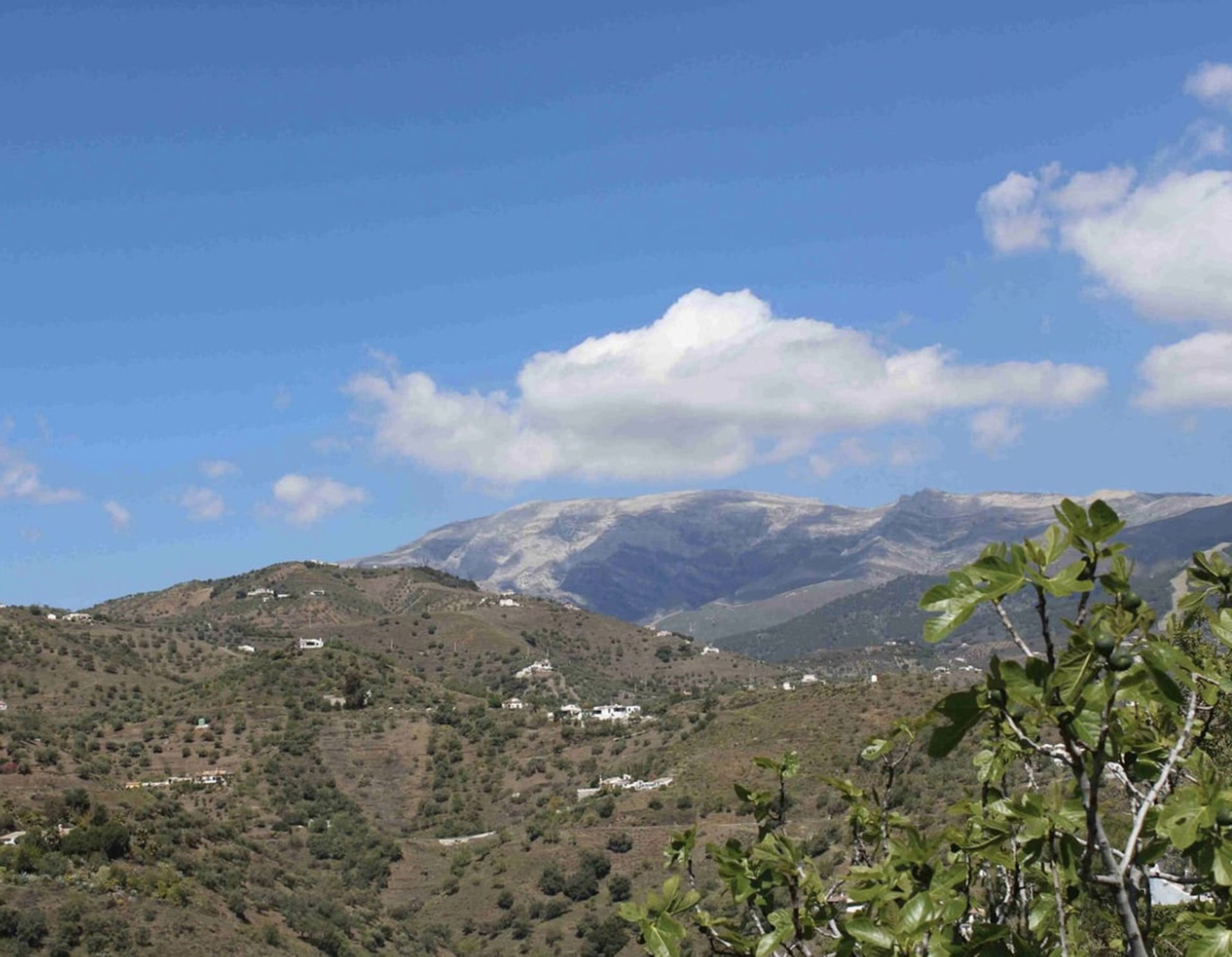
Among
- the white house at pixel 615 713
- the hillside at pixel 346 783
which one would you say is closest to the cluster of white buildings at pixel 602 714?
the white house at pixel 615 713

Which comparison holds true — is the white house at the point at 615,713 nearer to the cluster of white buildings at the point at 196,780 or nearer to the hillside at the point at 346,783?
the hillside at the point at 346,783

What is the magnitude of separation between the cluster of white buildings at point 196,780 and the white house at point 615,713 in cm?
3361

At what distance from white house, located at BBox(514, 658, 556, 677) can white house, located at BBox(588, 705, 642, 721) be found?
23.6 metres

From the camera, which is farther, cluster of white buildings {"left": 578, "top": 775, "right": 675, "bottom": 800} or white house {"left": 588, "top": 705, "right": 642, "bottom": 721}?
white house {"left": 588, "top": 705, "right": 642, "bottom": 721}

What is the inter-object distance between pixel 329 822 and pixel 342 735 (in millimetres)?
17621

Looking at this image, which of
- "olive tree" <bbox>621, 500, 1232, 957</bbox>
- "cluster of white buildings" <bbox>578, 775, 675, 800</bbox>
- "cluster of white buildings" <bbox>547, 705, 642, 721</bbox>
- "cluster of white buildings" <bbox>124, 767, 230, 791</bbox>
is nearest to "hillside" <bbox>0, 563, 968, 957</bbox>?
"cluster of white buildings" <bbox>124, 767, 230, 791</bbox>

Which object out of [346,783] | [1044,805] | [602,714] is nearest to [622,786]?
[346,783]

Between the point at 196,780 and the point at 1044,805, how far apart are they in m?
81.4

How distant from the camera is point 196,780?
76.9 meters

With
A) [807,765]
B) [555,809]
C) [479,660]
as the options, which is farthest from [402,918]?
[479,660]

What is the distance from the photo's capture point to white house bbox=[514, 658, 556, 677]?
135m

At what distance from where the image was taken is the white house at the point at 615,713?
101062 millimetres

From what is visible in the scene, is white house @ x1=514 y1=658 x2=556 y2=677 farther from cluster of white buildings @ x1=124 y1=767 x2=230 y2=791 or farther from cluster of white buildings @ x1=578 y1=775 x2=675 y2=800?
cluster of white buildings @ x1=124 y1=767 x2=230 y2=791

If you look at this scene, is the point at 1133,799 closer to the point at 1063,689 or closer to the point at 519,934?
the point at 1063,689
